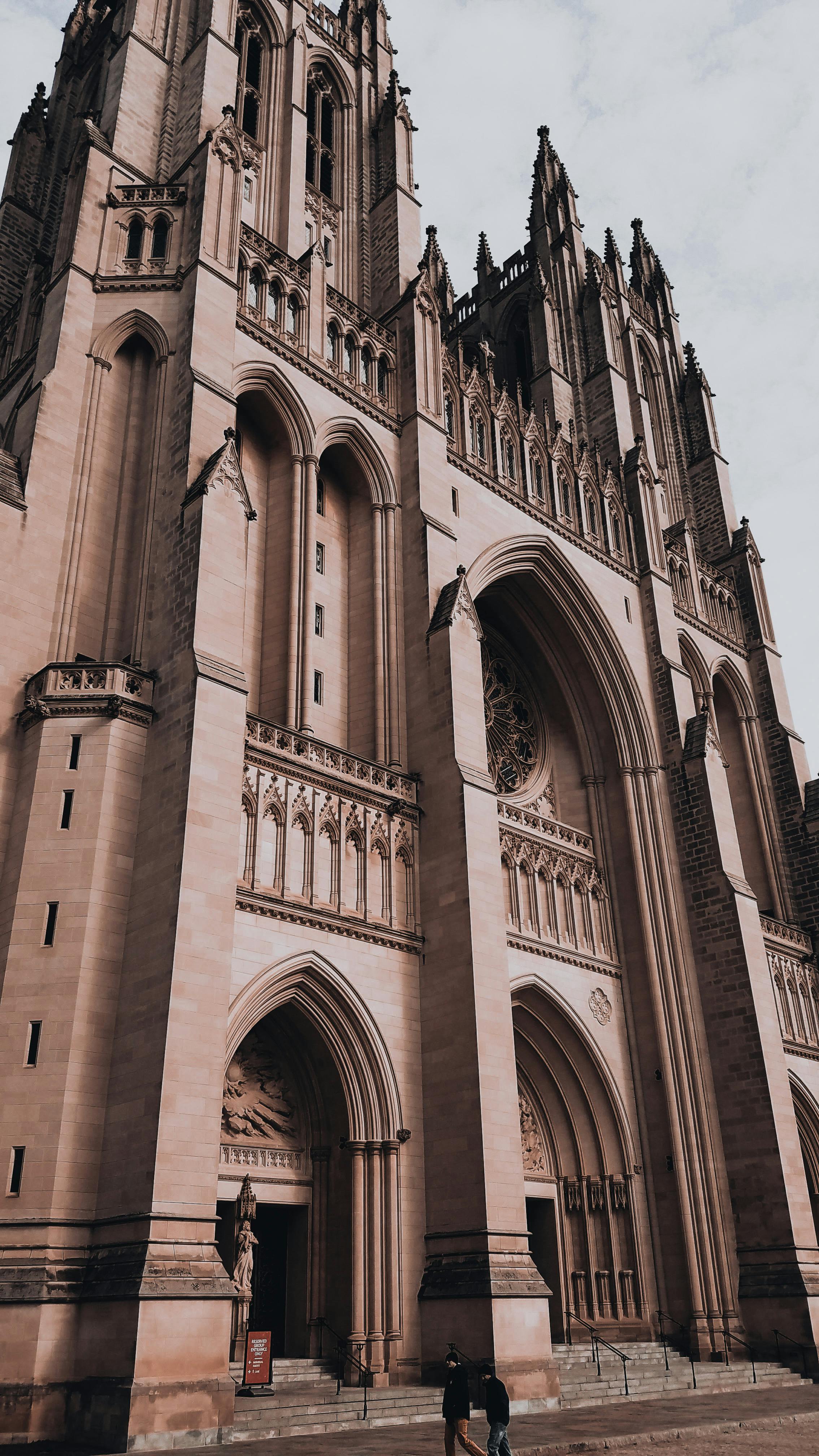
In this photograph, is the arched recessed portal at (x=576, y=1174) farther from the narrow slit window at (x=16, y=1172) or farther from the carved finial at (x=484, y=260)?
the carved finial at (x=484, y=260)

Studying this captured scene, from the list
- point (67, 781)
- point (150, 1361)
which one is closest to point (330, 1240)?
point (150, 1361)

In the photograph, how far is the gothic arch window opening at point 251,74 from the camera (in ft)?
84.5

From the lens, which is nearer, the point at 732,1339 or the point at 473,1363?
the point at 473,1363

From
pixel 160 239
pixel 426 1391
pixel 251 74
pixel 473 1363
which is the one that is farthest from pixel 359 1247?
pixel 251 74

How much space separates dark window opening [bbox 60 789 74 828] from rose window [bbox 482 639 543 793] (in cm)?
1164

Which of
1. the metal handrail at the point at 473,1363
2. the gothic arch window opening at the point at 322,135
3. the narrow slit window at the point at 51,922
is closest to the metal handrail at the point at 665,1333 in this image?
the metal handrail at the point at 473,1363

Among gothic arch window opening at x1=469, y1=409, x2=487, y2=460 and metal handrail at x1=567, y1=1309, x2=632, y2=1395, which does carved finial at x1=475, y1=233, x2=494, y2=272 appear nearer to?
gothic arch window opening at x1=469, y1=409, x2=487, y2=460

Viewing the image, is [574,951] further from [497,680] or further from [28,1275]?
[28,1275]

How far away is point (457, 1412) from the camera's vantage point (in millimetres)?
10070

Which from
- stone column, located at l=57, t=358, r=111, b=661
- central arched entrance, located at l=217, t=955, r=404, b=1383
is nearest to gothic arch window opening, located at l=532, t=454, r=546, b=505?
stone column, located at l=57, t=358, r=111, b=661

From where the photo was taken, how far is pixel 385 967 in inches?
685

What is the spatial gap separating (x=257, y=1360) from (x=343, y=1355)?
2.62 m

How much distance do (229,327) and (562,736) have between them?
40.8 ft

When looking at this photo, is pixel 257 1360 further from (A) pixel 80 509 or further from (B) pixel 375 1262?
(A) pixel 80 509
